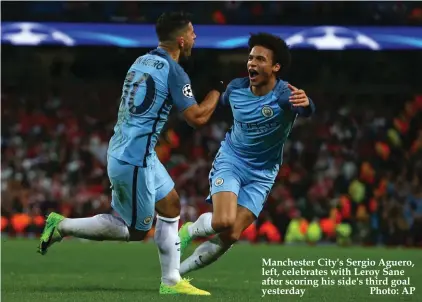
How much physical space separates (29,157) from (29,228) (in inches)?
89.5

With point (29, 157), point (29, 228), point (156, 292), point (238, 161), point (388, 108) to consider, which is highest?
point (388, 108)

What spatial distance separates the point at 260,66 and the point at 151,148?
52.9 inches

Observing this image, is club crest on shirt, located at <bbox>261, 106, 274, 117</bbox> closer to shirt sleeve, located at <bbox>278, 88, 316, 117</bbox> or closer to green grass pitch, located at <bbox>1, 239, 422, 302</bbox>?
shirt sleeve, located at <bbox>278, 88, 316, 117</bbox>

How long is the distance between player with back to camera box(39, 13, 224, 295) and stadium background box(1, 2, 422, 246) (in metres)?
10.0

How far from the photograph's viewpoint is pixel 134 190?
26.1 ft

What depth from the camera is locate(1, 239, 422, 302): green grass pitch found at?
814cm

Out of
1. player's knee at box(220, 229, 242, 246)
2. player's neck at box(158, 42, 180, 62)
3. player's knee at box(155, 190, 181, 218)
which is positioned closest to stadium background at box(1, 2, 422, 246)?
player's knee at box(220, 229, 242, 246)

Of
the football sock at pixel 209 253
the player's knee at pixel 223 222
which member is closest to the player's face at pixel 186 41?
the player's knee at pixel 223 222

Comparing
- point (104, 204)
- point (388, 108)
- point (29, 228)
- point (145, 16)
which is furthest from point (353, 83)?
point (29, 228)

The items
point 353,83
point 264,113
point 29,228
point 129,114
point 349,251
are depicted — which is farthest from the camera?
point 353,83

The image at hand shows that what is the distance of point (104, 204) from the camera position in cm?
1875

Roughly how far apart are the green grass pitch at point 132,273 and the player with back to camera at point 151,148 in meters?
0.50

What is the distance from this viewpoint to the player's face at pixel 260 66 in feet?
28.5

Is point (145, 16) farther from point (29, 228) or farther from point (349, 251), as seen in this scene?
point (349, 251)
